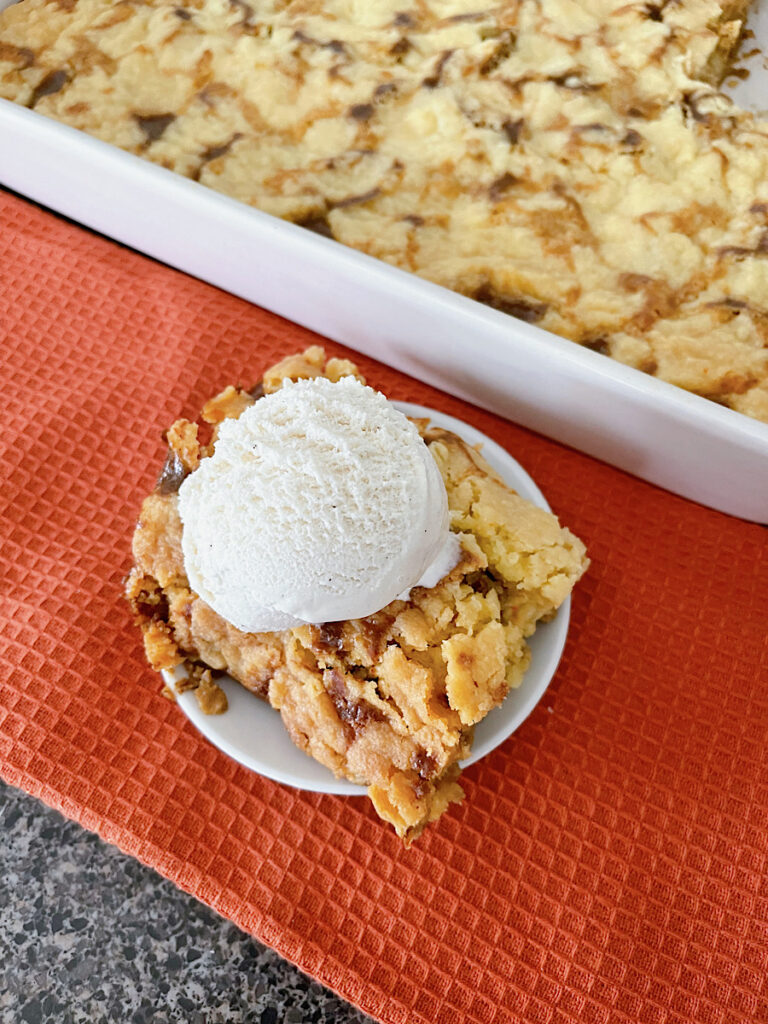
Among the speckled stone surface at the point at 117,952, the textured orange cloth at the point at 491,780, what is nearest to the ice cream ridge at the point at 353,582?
the textured orange cloth at the point at 491,780

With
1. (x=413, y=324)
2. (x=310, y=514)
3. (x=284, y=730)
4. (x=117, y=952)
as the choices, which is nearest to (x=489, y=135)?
(x=413, y=324)

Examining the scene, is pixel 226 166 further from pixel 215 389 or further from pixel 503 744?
pixel 503 744

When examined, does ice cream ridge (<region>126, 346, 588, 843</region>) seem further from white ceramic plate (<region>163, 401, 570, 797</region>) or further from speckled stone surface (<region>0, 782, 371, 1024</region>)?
speckled stone surface (<region>0, 782, 371, 1024</region>)

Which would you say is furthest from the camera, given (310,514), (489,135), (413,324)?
(489,135)

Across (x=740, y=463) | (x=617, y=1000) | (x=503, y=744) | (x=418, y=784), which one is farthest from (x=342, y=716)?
(x=740, y=463)

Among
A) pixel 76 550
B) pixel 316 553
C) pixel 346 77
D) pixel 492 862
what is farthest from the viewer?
pixel 346 77

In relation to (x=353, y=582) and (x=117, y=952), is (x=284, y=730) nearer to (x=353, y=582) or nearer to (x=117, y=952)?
(x=353, y=582)
